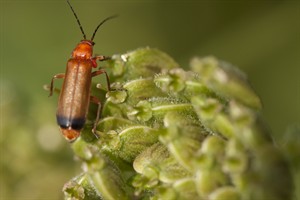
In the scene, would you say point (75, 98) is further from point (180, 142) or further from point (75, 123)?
point (180, 142)

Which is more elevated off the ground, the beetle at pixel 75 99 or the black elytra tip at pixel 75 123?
the beetle at pixel 75 99

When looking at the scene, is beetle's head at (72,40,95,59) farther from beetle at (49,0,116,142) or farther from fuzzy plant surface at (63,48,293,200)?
fuzzy plant surface at (63,48,293,200)

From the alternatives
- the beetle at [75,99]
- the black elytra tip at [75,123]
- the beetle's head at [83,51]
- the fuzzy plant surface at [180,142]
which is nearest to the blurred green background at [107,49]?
the beetle's head at [83,51]

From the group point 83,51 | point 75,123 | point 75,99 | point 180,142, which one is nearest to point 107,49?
point 83,51

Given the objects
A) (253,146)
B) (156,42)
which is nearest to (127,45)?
(156,42)

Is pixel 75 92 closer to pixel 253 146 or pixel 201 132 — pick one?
pixel 201 132

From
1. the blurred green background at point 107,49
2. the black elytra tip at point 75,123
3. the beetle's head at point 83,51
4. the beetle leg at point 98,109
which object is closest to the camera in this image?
the beetle leg at point 98,109

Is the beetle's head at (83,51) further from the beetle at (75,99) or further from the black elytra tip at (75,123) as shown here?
the black elytra tip at (75,123)
